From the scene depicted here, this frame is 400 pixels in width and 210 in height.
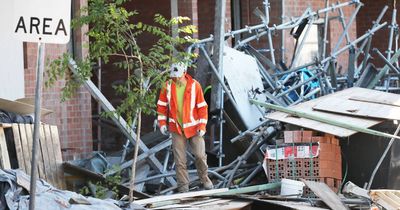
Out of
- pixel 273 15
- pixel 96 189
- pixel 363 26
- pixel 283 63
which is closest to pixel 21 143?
pixel 96 189

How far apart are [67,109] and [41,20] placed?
6.68m

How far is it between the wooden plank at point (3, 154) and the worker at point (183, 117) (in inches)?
87.1

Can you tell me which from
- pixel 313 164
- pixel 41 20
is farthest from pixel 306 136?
pixel 41 20

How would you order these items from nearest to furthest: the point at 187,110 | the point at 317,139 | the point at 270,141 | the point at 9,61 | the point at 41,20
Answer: the point at 41,20 < the point at 187,110 < the point at 317,139 < the point at 9,61 < the point at 270,141

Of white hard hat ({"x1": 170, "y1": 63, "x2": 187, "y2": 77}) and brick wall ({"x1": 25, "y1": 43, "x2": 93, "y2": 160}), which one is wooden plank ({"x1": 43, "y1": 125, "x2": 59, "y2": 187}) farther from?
white hard hat ({"x1": 170, "y1": 63, "x2": 187, "y2": 77})

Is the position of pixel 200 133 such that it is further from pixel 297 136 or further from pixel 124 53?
pixel 124 53

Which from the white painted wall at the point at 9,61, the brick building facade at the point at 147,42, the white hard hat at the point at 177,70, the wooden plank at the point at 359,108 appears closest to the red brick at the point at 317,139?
the wooden plank at the point at 359,108

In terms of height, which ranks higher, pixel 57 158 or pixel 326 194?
pixel 57 158

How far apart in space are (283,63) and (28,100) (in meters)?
5.74

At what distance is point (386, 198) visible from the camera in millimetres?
12633

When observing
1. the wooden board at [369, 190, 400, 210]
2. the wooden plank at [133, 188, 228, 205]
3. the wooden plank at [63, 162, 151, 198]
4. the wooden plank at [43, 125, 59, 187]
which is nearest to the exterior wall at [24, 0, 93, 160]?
the wooden plank at [43, 125, 59, 187]

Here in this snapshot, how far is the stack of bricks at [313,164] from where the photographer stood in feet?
45.4

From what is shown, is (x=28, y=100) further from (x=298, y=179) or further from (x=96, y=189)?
(x=298, y=179)

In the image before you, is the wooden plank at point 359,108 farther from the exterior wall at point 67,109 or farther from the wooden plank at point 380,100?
the exterior wall at point 67,109
